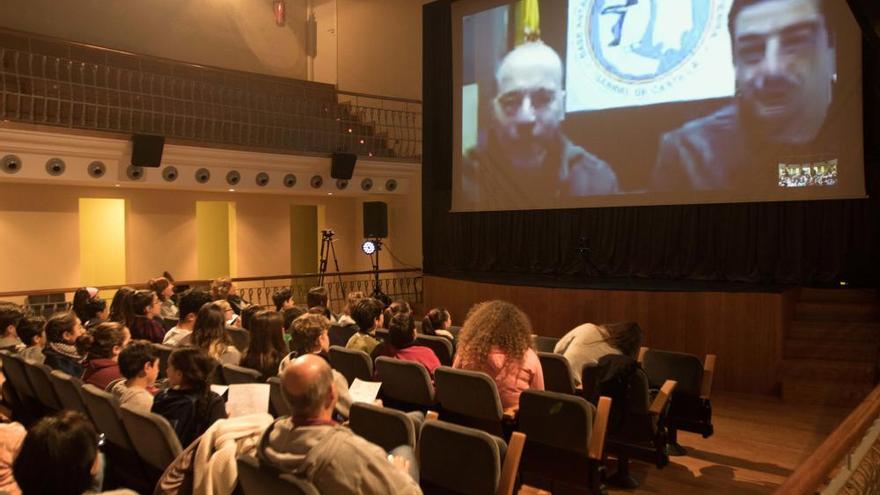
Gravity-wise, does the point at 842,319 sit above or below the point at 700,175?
below

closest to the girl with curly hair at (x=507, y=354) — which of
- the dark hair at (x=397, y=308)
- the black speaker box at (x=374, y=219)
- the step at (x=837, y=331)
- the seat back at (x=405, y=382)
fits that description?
the seat back at (x=405, y=382)

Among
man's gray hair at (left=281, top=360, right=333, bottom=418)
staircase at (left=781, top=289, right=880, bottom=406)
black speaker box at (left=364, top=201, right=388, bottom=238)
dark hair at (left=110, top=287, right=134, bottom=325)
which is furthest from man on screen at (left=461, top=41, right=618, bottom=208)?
man's gray hair at (left=281, top=360, right=333, bottom=418)

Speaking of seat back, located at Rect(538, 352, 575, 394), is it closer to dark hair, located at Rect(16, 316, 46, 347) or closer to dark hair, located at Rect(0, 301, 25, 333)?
dark hair, located at Rect(16, 316, 46, 347)

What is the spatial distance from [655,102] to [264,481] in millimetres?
7968

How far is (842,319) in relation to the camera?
7062mm

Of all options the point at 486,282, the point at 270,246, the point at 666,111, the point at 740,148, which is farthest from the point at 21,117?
the point at 740,148

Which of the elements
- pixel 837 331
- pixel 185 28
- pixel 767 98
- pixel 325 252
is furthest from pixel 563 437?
pixel 185 28

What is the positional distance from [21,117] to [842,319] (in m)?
10.5

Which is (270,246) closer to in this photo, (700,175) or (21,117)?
(21,117)

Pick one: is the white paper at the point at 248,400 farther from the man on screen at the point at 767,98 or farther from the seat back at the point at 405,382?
the man on screen at the point at 767,98

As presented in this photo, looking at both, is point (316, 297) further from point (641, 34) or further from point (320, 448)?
point (641, 34)

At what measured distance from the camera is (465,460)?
262 cm

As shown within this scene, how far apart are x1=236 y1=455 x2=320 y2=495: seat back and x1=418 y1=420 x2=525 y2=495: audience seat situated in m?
0.77

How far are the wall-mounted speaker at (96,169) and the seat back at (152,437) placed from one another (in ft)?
24.1
